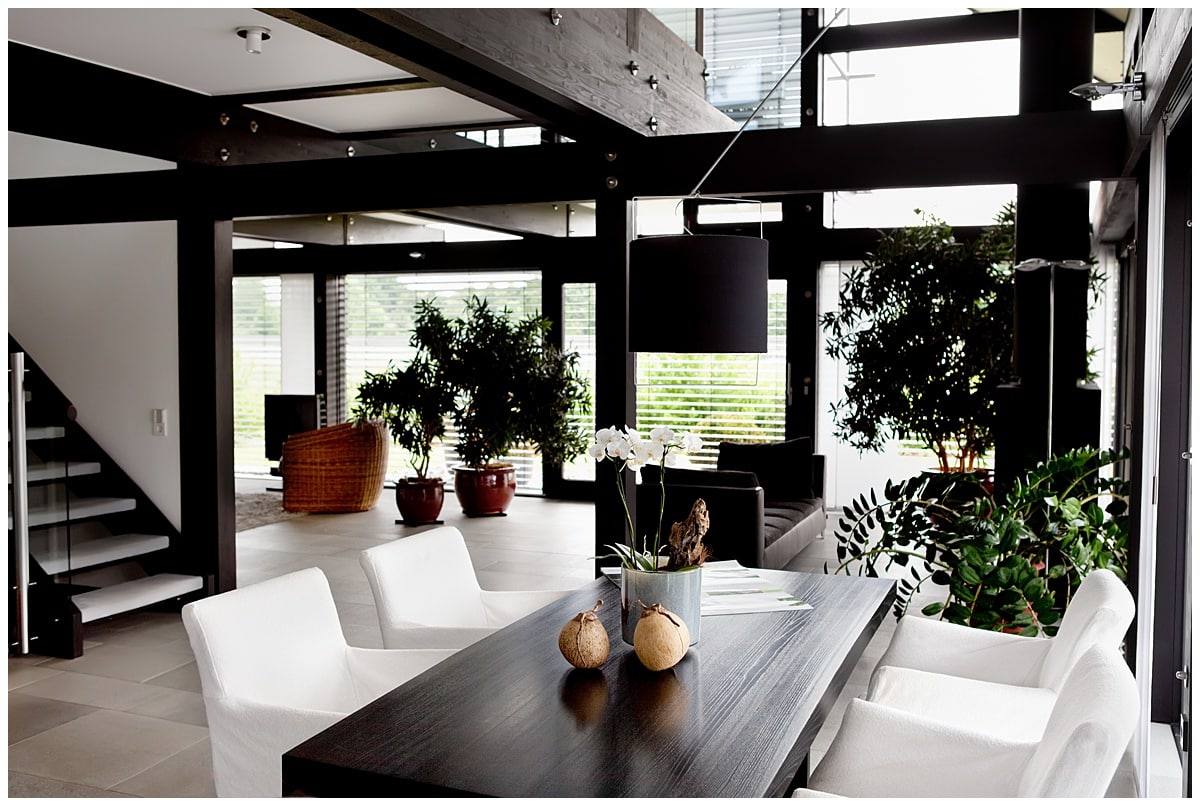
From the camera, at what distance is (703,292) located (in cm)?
284

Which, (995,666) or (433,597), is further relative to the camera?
(433,597)

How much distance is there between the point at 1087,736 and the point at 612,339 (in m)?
3.39

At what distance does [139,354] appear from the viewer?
5.99m

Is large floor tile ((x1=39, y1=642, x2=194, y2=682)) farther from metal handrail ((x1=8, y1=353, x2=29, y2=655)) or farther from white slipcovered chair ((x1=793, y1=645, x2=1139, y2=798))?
white slipcovered chair ((x1=793, y1=645, x2=1139, y2=798))

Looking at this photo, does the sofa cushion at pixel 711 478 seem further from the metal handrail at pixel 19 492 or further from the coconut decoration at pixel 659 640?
the coconut decoration at pixel 659 640

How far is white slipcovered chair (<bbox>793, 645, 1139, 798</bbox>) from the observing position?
1895 mm

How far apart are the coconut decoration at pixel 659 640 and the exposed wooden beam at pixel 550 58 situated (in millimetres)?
1781

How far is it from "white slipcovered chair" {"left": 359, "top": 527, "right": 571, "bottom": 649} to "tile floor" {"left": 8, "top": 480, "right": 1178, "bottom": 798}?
854 mm

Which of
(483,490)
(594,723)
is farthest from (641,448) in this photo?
(483,490)

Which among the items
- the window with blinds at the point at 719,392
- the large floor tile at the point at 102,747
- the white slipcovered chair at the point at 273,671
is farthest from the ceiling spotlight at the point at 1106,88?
the window with blinds at the point at 719,392

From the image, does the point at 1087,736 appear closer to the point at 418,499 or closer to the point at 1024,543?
the point at 1024,543

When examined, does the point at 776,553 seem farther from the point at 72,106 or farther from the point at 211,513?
the point at 72,106

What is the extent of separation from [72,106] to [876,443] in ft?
17.0

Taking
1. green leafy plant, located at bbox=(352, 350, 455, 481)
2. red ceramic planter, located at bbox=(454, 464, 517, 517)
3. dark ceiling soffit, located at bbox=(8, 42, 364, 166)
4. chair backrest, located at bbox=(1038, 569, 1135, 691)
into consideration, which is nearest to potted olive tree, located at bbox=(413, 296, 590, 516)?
green leafy plant, located at bbox=(352, 350, 455, 481)
